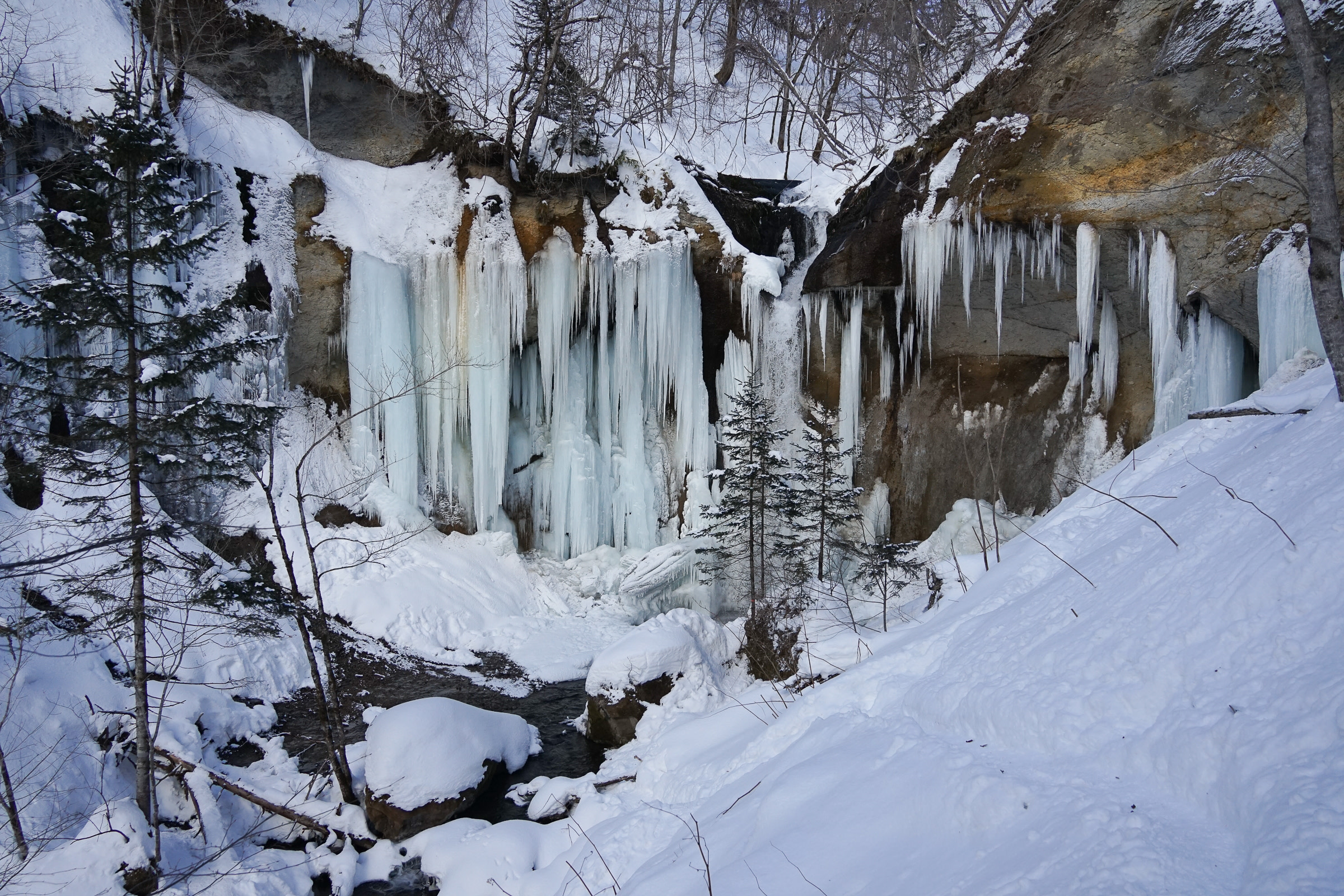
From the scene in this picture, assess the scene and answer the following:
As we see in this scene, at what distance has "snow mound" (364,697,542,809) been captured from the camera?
7.28 m

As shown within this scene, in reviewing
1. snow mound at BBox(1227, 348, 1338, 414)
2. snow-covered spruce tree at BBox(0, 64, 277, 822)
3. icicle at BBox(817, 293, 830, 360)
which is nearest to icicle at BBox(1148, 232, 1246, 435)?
snow mound at BBox(1227, 348, 1338, 414)

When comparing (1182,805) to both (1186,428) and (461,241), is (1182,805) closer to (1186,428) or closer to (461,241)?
(1186,428)

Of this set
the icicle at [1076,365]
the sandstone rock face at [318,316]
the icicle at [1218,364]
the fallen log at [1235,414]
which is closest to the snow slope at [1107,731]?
the fallen log at [1235,414]

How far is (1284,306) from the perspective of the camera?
8445 millimetres

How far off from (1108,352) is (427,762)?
10.4m

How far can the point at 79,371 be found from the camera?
670cm

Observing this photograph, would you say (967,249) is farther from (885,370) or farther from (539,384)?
(539,384)

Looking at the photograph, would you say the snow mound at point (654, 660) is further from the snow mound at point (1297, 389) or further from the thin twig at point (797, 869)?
the thin twig at point (797, 869)

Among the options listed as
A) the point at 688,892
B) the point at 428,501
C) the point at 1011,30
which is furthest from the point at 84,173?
the point at 1011,30

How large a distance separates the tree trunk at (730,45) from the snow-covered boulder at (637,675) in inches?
624

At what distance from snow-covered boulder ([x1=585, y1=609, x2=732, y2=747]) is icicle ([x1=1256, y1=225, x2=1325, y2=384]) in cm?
663

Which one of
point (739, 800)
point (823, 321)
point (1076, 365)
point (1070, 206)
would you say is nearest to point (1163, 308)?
point (1070, 206)

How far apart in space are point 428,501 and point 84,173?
8227 millimetres

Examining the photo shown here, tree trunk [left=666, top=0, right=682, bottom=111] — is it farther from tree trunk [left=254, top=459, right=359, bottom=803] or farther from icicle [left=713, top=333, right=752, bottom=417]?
tree trunk [left=254, top=459, right=359, bottom=803]
